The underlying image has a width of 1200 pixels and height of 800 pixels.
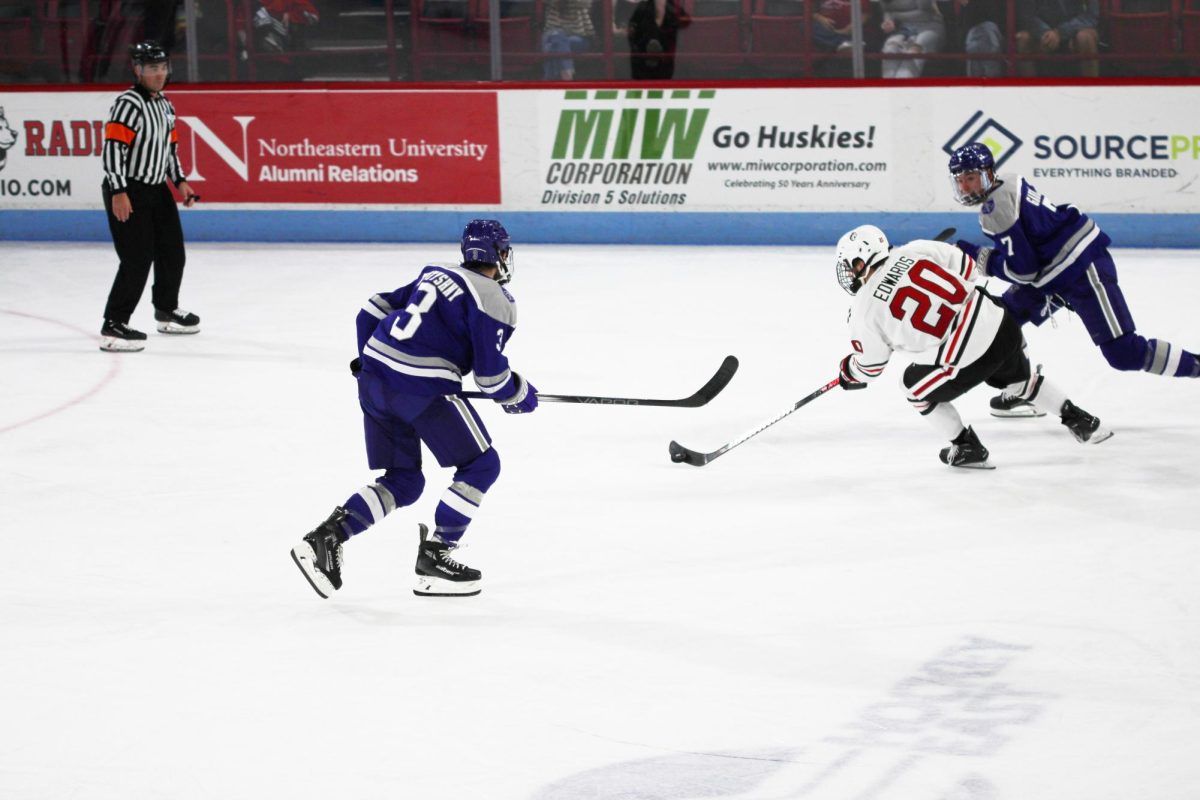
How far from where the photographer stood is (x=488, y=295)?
135 inches

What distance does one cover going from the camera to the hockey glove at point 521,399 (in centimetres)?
356

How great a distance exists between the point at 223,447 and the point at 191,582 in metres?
1.32

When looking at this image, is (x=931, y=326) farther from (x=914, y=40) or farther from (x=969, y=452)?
(x=914, y=40)

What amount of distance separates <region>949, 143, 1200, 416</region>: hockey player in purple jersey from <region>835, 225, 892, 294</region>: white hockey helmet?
0.54 metres

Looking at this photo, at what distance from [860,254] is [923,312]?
240 mm

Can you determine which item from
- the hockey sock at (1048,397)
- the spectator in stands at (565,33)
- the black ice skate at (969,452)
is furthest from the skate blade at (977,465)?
the spectator in stands at (565,33)

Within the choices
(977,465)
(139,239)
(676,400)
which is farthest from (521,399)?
(139,239)

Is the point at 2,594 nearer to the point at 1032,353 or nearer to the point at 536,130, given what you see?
the point at 1032,353

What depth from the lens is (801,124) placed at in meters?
8.48

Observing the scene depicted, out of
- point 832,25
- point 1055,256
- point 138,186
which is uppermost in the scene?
point 832,25

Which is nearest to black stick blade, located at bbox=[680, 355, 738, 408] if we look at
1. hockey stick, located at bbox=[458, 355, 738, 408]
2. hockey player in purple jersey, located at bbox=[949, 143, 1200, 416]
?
hockey stick, located at bbox=[458, 355, 738, 408]

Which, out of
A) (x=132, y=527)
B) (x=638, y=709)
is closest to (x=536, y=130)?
(x=132, y=527)

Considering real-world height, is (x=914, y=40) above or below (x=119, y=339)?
above

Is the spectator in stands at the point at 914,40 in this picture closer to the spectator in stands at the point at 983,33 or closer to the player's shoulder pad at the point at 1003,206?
the spectator in stands at the point at 983,33
